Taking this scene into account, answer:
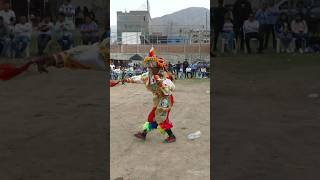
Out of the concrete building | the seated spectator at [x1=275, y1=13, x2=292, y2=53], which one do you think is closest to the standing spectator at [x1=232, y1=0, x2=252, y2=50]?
the seated spectator at [x1=275, y1=13, x2=292, y2=53]

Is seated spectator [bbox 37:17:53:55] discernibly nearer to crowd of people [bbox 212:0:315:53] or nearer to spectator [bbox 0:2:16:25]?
spectator [bbox 0:2:16:25]

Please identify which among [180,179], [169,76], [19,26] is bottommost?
[180,179]

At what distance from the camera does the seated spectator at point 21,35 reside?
48.2 feet

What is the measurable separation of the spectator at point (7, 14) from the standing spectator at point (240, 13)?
22.5 feet

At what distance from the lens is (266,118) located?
902 centimetres

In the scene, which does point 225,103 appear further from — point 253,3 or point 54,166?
point 54,166

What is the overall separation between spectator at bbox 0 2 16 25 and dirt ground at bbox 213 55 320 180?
6742mm

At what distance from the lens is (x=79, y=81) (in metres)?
14.2

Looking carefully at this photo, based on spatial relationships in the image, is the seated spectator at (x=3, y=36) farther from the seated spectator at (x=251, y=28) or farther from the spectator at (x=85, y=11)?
the seated spectator at (x=251, y=28)

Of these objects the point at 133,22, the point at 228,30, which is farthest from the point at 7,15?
the point at 133,22

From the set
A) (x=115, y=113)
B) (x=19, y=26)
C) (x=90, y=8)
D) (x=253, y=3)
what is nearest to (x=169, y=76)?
(x=115, y=113)

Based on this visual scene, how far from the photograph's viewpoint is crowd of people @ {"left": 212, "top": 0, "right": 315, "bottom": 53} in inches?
550

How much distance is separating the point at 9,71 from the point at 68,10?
9.97 feet

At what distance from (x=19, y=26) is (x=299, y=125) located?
9929 millimetres
